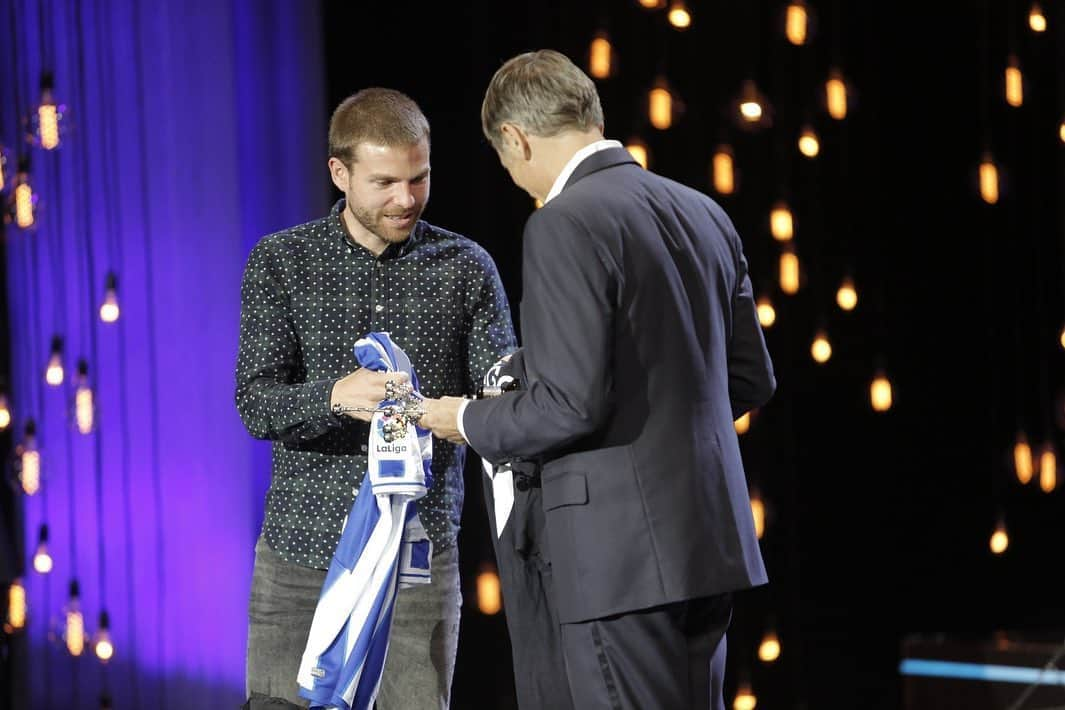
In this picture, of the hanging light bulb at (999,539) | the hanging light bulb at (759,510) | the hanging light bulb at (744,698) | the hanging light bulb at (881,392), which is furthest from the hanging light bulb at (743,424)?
the hanging light bulb at (999,539)

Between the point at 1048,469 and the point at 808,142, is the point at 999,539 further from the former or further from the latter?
the point at 808,142

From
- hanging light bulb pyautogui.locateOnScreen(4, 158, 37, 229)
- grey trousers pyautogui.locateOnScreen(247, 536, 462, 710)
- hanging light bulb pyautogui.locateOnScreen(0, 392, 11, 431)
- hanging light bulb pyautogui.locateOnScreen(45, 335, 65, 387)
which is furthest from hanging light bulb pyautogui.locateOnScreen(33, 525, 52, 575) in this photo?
grey trousers pyautogui.locateOnScreen(247, 536, 462, 710)

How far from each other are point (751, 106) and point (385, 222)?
160 centimetres

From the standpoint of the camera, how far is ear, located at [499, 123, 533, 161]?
6.68 feet

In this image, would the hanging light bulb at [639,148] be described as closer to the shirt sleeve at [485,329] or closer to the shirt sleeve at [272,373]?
the shirt sleeve at [485,329]

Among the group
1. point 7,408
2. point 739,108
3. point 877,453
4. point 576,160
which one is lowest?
point 877,453

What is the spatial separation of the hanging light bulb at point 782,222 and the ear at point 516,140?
1891mm

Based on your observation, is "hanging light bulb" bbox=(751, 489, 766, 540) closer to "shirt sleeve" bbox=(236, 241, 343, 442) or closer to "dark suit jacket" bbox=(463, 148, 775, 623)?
"shirt sleeve" bbox=(236, 241, 343, 442)

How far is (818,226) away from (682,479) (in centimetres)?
228

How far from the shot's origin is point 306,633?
7.79 feet

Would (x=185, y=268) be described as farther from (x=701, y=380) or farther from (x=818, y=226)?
(x=701, y=380)

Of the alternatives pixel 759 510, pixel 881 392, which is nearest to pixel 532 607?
pixel 759 510

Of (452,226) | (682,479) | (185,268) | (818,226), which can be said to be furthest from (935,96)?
(682,479)

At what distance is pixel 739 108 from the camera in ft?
12.6
